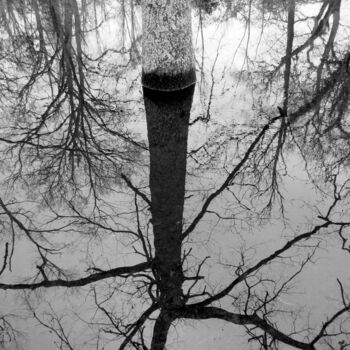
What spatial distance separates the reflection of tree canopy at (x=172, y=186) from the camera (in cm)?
241

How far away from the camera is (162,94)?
3752mm

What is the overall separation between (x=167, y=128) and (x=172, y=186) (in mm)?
695

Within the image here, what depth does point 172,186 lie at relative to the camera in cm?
302

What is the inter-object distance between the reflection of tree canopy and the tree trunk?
20 millimetres

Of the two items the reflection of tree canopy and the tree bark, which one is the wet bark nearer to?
the reflection of tree canopy

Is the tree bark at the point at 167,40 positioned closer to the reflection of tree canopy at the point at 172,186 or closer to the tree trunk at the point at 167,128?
the tree trunk at the point at 167,128

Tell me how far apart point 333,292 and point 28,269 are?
2.05 m

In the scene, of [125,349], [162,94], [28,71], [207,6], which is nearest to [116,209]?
[125,349]

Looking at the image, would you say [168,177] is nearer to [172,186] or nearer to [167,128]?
[172,186]

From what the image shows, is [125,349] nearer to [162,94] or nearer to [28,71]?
[162,94]

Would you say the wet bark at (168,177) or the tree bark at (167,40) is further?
the tree bark at (167,40)

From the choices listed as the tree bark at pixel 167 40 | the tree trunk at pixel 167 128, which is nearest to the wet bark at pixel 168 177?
the tree trunk at pixel 167 128

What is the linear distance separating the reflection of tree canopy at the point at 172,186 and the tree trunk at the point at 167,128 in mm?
20

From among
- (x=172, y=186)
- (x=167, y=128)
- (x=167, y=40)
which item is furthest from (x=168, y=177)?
(x=167, y=40)
